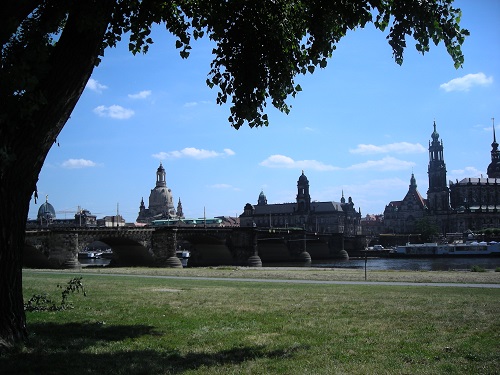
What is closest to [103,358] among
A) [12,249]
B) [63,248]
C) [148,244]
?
Result: [12,249]

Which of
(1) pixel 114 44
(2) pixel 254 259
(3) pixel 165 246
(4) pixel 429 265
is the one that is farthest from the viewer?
(2) pixel 254 259

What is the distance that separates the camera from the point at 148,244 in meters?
71.0

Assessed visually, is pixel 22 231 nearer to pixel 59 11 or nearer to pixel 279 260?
pixel 59 11

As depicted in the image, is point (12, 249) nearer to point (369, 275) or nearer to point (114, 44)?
point (114, 44)

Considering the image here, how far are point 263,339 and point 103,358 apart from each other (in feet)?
9.08

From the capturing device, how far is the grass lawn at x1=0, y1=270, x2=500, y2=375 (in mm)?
7238

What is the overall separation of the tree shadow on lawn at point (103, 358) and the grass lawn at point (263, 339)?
15mm

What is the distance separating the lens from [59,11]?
8812 mm

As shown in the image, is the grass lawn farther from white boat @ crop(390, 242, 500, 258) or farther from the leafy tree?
white boat @ crop(390, 242, 500, 258)

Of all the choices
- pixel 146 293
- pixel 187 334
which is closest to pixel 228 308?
pixel 187 334

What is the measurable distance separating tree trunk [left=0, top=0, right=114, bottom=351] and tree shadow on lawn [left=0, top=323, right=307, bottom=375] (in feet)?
1.75

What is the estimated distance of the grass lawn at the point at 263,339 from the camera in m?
7.24

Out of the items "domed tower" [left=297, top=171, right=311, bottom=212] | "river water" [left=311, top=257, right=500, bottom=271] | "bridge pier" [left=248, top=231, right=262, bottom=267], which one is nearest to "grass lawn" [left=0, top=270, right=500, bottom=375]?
"river water" [left=311, top=257, right=500, bottom=271]

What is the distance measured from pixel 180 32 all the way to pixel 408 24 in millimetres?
4930
